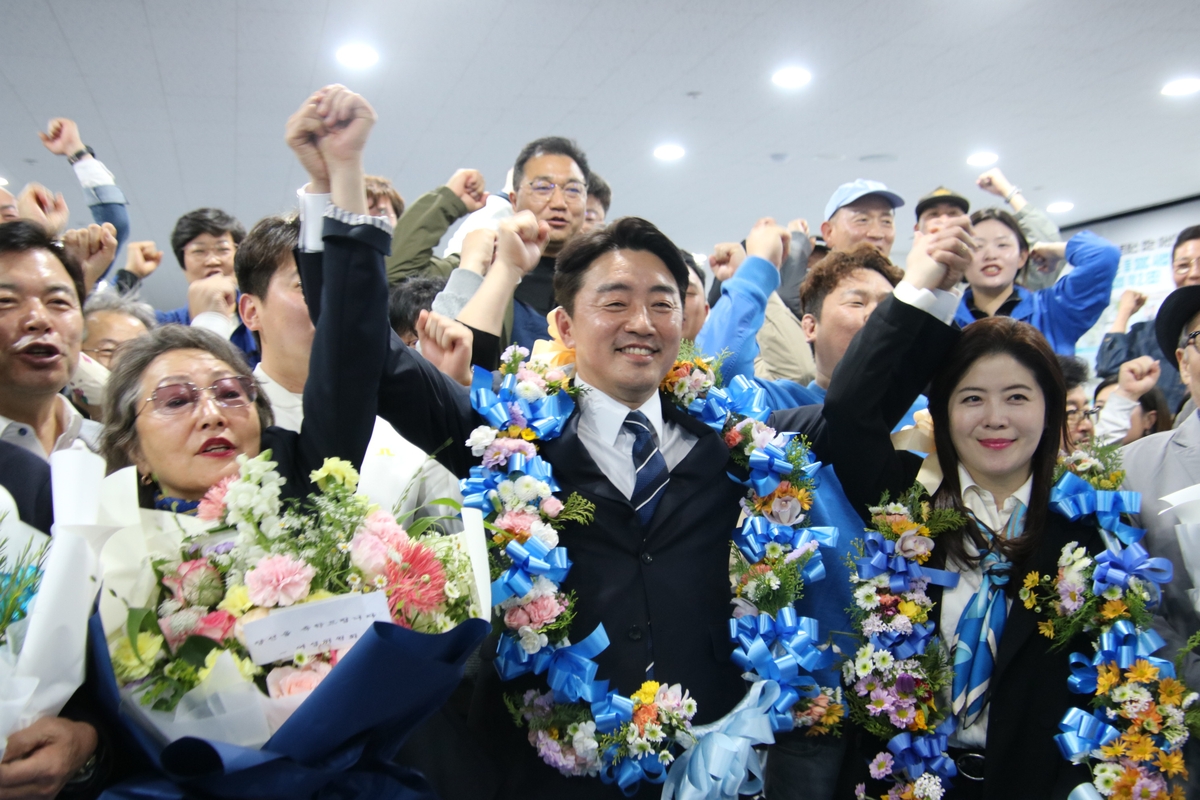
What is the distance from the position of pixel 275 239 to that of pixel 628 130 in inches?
201

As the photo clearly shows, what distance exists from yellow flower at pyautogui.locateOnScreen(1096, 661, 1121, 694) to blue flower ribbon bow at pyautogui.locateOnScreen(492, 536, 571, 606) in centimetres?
111

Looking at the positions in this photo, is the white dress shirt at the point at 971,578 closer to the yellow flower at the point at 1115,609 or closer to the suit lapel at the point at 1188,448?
the yellow flower at the point at 1115,609

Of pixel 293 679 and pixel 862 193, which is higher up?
pixel 862 193

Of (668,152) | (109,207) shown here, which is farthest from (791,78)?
(109,207)

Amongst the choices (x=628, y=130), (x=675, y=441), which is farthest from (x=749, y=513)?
(x=628, y=130)

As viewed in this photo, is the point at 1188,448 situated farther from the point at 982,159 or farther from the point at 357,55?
the point at 982,159

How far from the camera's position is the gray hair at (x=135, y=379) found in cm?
164

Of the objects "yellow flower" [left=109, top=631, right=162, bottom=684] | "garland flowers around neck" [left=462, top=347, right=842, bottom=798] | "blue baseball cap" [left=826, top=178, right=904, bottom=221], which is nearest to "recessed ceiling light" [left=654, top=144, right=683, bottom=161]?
"blue baseball cap" [left=826, top=178, right=904, bottom=221]

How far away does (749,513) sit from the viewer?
5.93ft

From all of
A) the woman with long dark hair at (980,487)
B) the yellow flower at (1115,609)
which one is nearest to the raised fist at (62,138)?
the woman with long dark hair at (980,487)

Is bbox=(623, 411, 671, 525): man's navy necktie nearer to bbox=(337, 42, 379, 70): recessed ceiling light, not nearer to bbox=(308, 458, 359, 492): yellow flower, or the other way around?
bbox=(308, 458, 359, 492): yellow flower

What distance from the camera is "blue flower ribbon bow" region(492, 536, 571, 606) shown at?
5.13 feet

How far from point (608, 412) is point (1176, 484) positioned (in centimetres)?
134

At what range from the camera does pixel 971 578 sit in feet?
6.16
